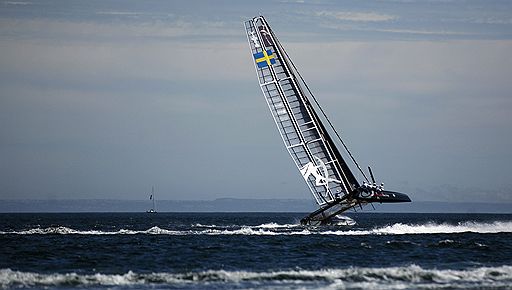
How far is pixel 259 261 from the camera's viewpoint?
44594mm

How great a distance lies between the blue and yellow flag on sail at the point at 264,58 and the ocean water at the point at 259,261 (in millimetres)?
10831

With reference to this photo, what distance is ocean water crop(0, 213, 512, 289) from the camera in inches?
1428

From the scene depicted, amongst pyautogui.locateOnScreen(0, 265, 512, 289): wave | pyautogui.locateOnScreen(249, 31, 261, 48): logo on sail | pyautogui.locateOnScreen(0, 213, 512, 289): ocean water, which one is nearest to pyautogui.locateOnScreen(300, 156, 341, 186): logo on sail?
pyautogui.locateOnScreen(0, 213, 512, 289): ocean water

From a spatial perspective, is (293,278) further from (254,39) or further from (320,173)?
(254,39)

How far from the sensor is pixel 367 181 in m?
63.6

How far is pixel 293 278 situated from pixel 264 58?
91.9 ft

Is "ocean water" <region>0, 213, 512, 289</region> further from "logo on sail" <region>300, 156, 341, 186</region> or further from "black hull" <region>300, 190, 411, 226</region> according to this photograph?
"logo on sail" <region>300, 156, 341, 186</region>

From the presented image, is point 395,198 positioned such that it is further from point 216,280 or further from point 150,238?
point 216,280

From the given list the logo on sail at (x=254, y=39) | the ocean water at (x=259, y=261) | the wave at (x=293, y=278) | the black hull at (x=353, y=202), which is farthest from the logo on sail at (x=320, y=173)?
the wave at (x=293, y=278)

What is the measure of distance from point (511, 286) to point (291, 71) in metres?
31.2

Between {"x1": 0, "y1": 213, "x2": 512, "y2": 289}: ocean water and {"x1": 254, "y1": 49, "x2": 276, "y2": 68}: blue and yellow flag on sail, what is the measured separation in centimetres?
1083

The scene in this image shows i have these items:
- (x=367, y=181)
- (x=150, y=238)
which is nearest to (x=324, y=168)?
(x=367, y=181)

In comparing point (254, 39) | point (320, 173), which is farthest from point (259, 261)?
point (254, 39)

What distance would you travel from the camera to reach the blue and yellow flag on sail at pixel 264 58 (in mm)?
63531
